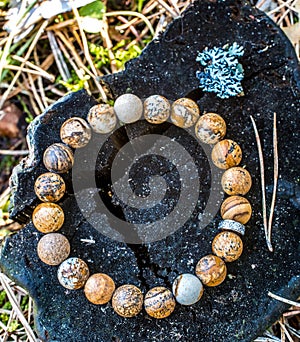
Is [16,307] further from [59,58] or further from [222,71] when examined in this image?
[222,71]

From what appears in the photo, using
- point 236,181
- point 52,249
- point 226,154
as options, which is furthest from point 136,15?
point 52,249

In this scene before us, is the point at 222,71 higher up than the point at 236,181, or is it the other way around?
the point at 222,71

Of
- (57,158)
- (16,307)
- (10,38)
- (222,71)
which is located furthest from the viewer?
(10,38)

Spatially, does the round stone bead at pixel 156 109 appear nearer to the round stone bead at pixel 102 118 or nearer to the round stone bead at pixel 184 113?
the round stone bead at pixel 184 113

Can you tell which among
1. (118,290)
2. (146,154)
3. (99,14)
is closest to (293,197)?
(146,154)

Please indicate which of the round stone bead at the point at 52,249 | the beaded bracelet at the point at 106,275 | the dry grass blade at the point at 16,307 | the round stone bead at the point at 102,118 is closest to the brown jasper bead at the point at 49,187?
the beaded bracelet at the point at 106,275

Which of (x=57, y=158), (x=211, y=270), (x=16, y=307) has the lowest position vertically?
(x=16, y=307)
